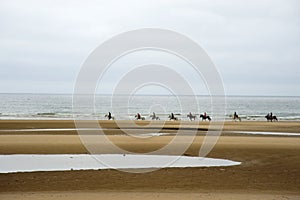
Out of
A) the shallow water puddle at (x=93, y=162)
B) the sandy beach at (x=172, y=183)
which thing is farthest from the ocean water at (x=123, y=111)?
the sandy beach at (x=172, y=183)

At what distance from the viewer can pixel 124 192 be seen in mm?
11734

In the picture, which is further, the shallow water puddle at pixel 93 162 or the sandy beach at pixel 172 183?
the shallow water puddle at pixel 93 162

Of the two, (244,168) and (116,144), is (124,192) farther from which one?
(116,144)

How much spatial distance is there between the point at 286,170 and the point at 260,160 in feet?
8.37

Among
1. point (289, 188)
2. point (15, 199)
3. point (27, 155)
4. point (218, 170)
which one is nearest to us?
point (15, 199)

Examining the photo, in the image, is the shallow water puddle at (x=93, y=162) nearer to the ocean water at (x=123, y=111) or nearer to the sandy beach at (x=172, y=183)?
the sandy beach at (x=172, y=183)

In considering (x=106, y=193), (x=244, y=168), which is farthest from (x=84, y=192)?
(x=244, y=168)

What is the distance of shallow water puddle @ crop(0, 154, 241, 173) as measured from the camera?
50.9 feet

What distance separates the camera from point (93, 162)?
A: 1689 centimetres

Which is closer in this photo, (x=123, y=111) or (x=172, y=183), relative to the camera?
(x=172, y=183)

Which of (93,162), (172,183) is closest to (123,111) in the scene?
(93,162)

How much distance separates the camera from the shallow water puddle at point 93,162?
50.9 ft

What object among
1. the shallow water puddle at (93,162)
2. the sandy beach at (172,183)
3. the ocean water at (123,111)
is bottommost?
the sandy beach at (172,183)

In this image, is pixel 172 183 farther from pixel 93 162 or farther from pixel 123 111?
pixel 123 111
